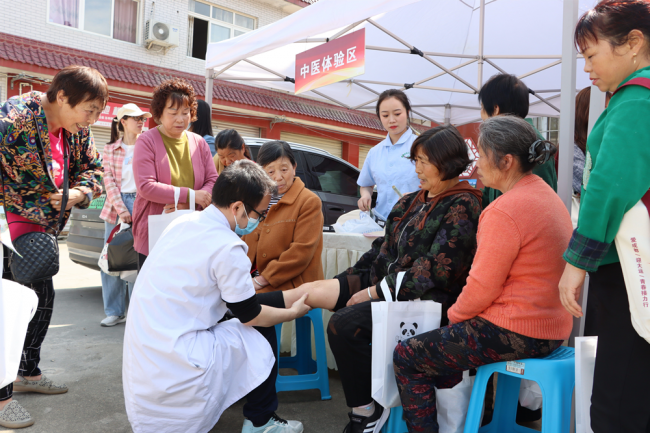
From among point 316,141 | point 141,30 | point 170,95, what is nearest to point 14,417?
point 170,95

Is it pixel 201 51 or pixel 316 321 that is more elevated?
pixel 201 51

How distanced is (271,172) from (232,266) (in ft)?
3.60

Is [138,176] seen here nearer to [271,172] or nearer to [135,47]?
[271,172]

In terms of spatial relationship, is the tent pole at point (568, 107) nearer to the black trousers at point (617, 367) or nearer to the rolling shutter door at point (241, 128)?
the black trousers at point (617, 367)

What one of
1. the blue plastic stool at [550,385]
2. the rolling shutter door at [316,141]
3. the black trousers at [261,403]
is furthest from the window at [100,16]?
the blue plastic stool at [550,385]

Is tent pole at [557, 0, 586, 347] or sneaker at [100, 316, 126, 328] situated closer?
tent pole at [557, 0, 586, 347]

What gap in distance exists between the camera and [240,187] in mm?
1935

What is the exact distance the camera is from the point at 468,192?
81.8 inches

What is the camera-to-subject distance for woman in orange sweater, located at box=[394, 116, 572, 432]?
159cm

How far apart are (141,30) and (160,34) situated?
0.53 m

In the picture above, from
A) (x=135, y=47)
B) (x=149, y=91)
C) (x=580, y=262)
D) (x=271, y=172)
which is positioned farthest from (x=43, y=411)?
(x=135, y=47)

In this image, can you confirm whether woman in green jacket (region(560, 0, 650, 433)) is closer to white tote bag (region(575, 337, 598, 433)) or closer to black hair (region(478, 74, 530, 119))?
white tote bag (region(575, 337, 598, 433))

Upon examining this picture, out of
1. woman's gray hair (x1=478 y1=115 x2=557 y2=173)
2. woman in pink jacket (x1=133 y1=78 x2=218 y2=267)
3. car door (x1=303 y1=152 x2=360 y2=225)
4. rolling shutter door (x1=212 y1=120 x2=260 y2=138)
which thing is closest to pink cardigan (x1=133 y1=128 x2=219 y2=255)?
woman in pink jacket (x1=133 y1=78 x2=218 y2=267)

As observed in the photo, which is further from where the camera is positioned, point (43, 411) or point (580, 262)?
point (43, 411)
